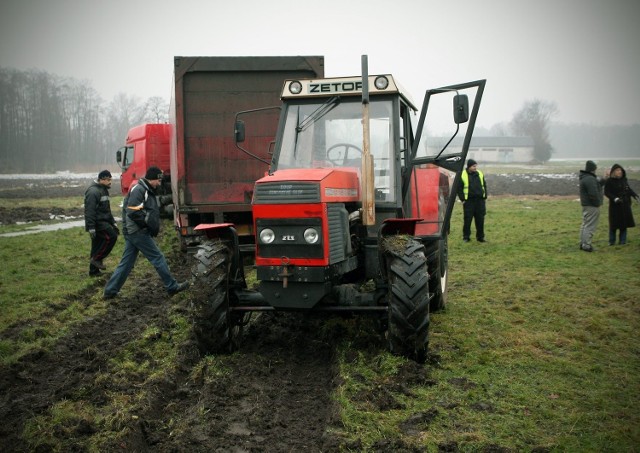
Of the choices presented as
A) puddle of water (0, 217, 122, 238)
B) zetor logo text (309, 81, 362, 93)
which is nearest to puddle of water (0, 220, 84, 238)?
puddle of water (0, 217, 122, 238)

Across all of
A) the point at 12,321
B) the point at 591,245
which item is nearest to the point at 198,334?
the point at 12,321

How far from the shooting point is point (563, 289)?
8.74m

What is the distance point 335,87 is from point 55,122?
259 ft

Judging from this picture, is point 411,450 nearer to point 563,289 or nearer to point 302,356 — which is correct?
point 302,356

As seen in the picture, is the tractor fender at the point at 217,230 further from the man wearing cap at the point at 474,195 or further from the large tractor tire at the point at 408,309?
the man wearing cap at the point at 474,195

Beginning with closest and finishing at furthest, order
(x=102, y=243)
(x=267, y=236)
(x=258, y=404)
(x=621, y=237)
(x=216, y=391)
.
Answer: (x=258, y=404)
(x=216, y=391)
(x=267, y=236)
(x=102, y=243)
(x=621, y=237)

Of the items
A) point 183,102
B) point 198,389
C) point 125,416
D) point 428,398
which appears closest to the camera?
point 125,416

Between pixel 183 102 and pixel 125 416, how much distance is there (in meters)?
7.04

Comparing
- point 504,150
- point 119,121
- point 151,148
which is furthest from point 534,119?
point 151,148

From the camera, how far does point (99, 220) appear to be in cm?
1001

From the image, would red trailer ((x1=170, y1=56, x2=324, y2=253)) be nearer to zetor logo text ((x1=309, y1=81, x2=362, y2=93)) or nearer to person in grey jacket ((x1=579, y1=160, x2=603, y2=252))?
zetor logo text ((x1=309, y1=81, x2=362, y2=93))

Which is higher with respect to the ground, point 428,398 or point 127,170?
point 127,170

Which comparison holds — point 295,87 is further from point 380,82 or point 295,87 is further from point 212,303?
point 212,303

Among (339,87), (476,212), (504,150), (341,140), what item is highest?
(504,150)
